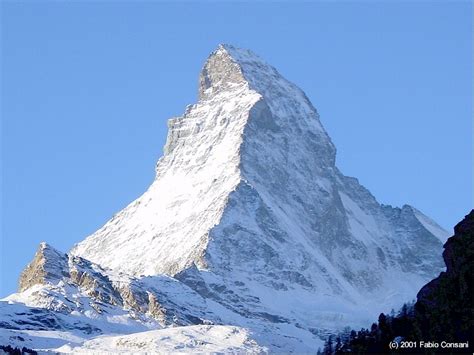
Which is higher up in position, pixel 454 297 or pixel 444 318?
pixel 454 297

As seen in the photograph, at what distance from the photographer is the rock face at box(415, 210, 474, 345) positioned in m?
167

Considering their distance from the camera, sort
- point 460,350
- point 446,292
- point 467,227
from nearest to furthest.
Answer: point 460,350
point 446,292
point 467,227

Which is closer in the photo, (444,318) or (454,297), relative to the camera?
(444,318)

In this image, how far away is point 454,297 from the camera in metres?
176

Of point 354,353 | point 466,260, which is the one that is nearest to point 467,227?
point 466,260

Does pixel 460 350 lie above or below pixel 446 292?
below

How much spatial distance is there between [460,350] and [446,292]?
19.8 m

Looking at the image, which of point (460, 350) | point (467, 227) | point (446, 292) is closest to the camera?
point (460, 350)

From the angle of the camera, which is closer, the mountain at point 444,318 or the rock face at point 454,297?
the mountain at point 444,318

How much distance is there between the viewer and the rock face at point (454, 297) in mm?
166750

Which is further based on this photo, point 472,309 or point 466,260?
point 466,260

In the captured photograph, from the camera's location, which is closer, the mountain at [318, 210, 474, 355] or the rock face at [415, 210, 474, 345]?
the mountain at [318, 210, 474, 355]

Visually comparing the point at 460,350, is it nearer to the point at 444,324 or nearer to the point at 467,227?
the point at 444,324

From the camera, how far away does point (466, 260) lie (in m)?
182
